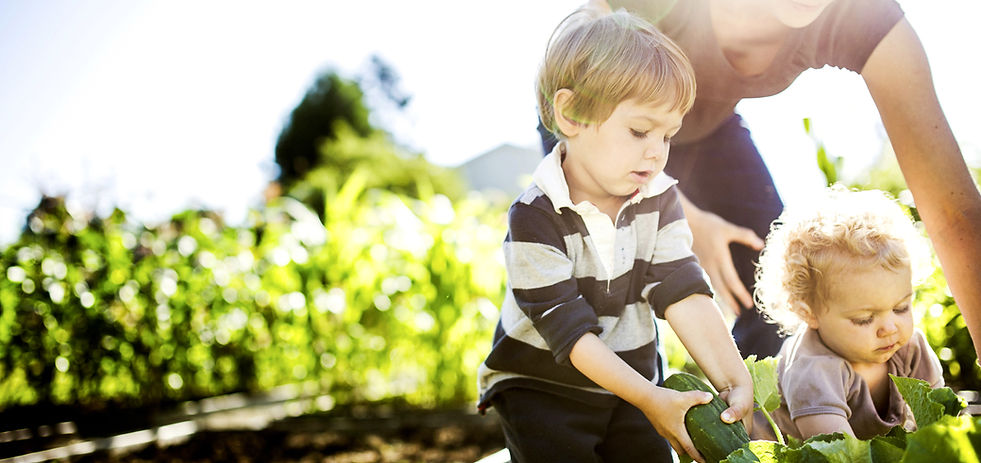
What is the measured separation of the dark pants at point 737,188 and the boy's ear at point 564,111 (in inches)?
32.5

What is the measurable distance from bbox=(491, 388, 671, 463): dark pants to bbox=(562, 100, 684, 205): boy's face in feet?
1.59

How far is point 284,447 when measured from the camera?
354 cm

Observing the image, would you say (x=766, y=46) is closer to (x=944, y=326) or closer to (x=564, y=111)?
(x=564, y=111)

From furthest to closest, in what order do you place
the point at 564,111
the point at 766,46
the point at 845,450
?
the point at 766,46, the point at 564,111, the point at 845,450

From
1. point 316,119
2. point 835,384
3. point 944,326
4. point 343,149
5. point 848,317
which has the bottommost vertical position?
point 944,326

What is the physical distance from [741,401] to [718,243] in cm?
73

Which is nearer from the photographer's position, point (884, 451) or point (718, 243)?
point (884, 451)

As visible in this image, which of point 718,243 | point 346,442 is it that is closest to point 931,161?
point 718,243

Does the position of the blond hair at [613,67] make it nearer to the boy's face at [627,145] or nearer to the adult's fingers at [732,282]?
the boy's face at [627,145]

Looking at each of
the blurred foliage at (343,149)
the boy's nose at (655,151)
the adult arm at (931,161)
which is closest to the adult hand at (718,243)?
the adult arm at (931,161)

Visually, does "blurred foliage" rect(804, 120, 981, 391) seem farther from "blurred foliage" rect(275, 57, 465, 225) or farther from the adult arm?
"blurred foliage" rect(275, 57, 465, 225)

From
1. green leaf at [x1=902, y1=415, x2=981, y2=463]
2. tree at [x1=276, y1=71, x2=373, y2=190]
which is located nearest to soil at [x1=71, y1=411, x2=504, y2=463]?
green leaf at [x1=902, y1=415, x2=981, y2=463]

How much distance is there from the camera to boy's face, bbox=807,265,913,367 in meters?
1.52

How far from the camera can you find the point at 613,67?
1.38 meters
